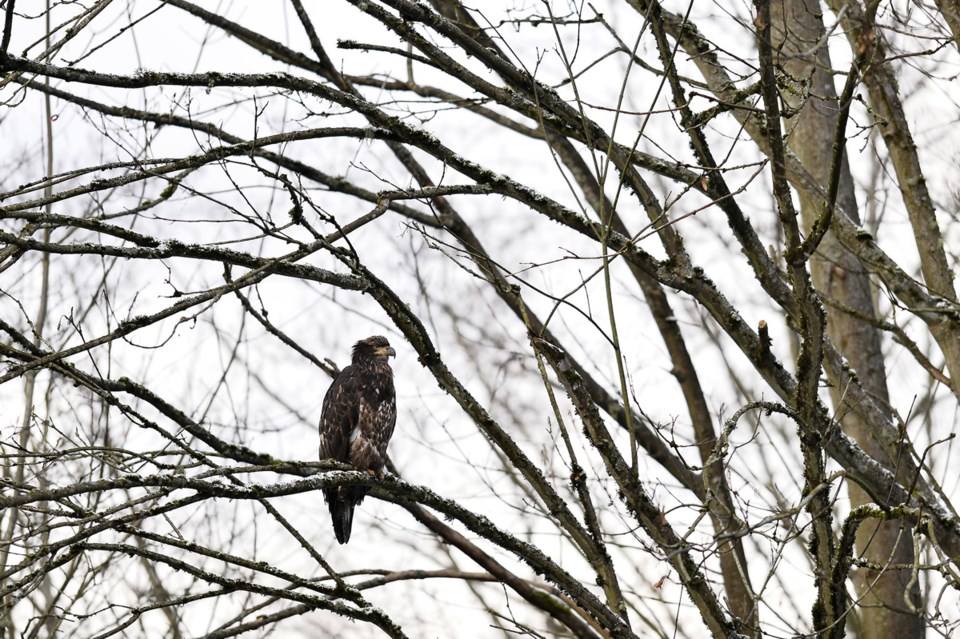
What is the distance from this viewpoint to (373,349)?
6.92m

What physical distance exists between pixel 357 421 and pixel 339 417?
0.44 ft

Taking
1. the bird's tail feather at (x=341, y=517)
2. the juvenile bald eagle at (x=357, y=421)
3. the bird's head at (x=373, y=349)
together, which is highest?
the bird's head at (x=373, y=349)

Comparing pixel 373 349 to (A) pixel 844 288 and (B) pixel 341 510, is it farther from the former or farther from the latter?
(A) pixel 844 288

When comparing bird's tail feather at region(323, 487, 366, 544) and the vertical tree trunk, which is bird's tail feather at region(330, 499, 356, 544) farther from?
the vertical tree trunk

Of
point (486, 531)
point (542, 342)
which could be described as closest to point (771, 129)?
point (542, 342)

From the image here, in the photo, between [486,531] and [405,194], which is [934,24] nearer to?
[405,194]

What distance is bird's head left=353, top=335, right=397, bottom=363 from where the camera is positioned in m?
6.88

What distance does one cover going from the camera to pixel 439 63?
15.4 feet

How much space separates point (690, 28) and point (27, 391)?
15.4 feet

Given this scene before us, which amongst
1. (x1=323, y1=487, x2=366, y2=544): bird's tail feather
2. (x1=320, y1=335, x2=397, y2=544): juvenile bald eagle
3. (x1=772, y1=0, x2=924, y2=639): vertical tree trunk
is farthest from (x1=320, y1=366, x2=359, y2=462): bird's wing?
(x1=772, y1=0, x2=924, y2=639): vertical tree trunk

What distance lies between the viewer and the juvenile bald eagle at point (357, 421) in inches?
248

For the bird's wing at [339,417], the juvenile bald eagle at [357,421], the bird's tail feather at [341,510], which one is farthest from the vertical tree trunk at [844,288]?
the bird's tail feather at [341,510]

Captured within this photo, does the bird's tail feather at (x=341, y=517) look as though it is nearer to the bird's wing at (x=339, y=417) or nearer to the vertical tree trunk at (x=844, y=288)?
the bird's wing at (x=339, y=417)

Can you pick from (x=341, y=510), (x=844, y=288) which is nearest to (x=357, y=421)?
(x=341, y=510)
